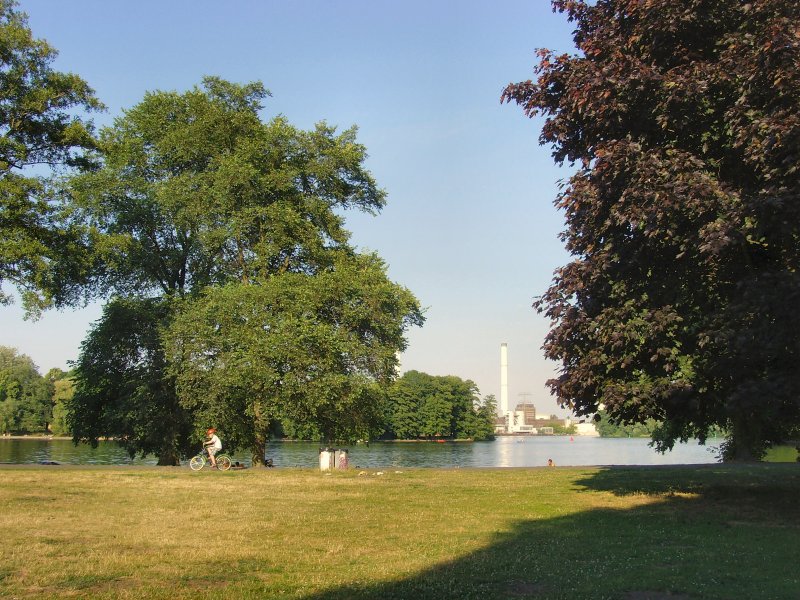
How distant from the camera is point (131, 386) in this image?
103 ft

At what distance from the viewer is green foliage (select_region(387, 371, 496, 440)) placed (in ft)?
422

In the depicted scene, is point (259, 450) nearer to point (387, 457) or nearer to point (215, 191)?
point (215, 191)

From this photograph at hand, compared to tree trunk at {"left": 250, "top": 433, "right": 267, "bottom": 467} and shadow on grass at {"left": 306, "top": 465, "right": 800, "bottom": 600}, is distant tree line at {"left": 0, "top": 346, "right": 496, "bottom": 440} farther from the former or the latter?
shadow on grass at {"left": 306, "top": 465, "right": 800, "bottom": 600}

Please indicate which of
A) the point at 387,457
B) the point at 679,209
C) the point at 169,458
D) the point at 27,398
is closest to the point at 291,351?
the point at 169,458

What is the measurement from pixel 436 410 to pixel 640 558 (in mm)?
123353

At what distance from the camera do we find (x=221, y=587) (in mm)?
8000

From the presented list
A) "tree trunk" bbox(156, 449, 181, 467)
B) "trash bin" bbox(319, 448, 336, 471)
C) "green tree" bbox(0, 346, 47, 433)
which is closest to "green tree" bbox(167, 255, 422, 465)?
"trash bin" bbox(319, 448, 336, 471)

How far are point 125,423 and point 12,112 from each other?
45.3 ft

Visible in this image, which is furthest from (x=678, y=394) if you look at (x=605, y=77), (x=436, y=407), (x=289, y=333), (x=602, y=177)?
(x=436, y=407)

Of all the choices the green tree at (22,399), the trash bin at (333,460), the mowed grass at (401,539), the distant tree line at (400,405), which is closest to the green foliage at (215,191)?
the trash bin at (333,460)

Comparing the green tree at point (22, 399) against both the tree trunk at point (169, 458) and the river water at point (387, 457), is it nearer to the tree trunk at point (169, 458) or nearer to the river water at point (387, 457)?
the river water at point (387, 457)

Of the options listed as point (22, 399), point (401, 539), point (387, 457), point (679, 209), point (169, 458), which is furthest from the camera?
point (22, 399)

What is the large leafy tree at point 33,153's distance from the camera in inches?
885

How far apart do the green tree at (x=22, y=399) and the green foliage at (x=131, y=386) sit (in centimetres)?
7949
